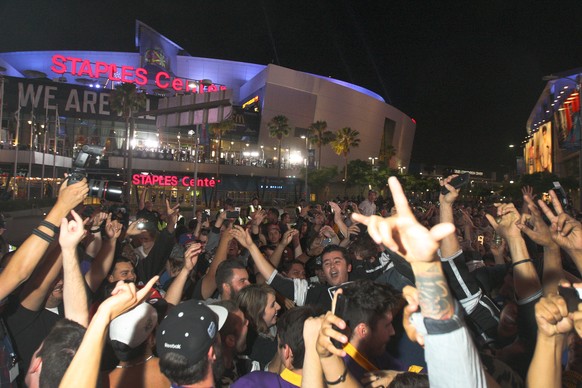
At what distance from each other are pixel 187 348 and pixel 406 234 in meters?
1.39

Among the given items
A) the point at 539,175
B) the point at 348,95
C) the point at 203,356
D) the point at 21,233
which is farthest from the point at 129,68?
the point at 203,356

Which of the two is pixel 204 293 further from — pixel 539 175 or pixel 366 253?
pixel 539 175

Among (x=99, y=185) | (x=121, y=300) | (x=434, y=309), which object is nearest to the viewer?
(x=434, y=309)

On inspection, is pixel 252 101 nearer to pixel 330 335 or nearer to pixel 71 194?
pixel 71 194

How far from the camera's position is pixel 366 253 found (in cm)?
584

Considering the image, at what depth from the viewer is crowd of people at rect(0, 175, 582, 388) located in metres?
1.54

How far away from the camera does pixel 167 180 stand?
160 ft

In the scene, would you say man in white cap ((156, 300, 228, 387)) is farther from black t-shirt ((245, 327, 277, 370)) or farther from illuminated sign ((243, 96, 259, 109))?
illuminated sign ((243, 96, 259, 109))

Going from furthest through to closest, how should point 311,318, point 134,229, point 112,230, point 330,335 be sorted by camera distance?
1. point 134,229
2. point 112,230
3. point 311,318
4. point 330,335

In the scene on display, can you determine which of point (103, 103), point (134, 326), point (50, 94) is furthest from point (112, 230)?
point (50, 94)

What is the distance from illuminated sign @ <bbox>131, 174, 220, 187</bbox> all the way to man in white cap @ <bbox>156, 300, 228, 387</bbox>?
42.4m

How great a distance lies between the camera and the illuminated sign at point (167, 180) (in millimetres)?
45972

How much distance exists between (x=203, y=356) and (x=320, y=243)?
499cm

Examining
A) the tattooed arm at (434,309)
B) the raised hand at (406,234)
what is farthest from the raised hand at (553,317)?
the raised hand at (406,234)
